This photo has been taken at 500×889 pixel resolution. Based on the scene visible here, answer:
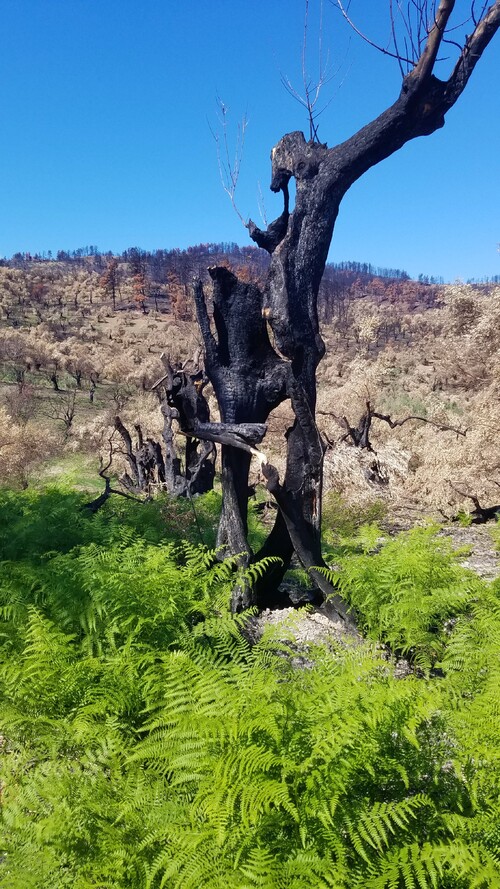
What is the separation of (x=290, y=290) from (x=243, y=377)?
81cm

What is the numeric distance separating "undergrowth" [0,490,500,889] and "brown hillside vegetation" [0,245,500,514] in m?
5.77

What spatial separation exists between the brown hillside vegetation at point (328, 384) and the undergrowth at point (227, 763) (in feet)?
18.9

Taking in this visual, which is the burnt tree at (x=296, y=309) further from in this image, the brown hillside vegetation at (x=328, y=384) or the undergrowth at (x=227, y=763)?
the brown hillside vegetation at (x=328, y=384)

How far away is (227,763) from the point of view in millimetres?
1840

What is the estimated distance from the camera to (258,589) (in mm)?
4852

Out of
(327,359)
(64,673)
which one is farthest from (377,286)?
(64,673)

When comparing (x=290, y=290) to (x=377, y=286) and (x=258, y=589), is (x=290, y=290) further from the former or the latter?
(x=377, y=286)

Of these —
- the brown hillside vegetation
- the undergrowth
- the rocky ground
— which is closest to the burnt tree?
the rocky ground

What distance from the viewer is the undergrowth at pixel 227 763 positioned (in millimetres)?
1736

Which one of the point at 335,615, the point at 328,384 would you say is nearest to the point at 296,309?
the point at 335,615

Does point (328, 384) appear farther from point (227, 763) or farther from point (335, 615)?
point (227, 763)

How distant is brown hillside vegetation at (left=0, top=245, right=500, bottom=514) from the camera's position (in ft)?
29.3

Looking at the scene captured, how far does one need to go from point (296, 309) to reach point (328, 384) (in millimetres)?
19360

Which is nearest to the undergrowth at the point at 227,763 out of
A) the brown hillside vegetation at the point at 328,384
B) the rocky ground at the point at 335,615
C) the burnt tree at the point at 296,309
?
the rocky ground at the point at 335,615
